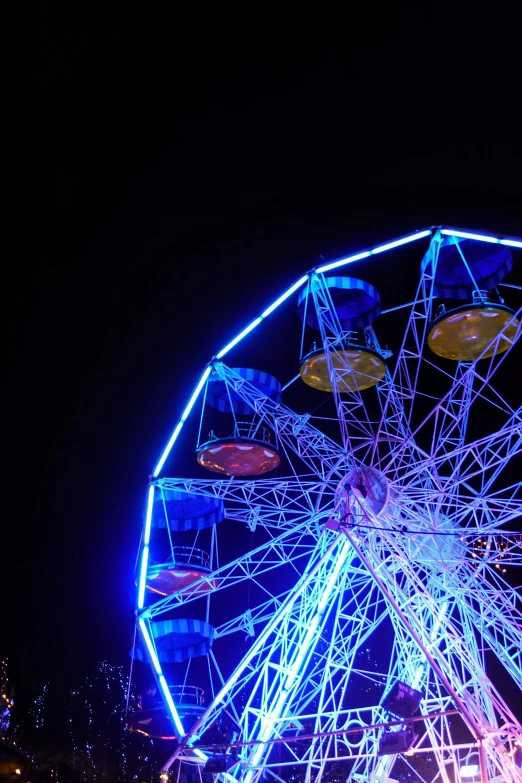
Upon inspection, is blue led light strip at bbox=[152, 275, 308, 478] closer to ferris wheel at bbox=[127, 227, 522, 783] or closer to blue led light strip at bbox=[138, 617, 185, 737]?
ferris wheel at bbox=[127, 227, 522, 783]

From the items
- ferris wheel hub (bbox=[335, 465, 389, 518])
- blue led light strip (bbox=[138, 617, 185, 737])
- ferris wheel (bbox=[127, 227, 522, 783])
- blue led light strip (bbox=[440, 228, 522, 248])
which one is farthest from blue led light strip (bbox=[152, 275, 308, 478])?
ferris wheel hub (bbox=[335, 465, 389, 518])

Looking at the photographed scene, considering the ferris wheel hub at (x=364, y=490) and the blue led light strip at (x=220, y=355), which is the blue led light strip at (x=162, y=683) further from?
the ferris wheel hub at (x=364, y=490)

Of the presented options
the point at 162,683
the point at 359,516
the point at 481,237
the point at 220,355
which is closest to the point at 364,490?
the point at 359,516

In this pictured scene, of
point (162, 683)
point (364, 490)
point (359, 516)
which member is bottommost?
point (162, 683)

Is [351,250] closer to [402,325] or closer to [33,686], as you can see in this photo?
[402,325]

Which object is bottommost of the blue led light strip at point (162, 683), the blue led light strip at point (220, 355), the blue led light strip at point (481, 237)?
the blue led light strip at point (162, 683)

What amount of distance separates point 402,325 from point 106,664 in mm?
18831

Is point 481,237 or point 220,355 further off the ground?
point 481,237

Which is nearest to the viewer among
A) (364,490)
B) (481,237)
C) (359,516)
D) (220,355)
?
(481,237)

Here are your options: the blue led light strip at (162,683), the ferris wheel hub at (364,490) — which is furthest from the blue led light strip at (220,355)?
the ferris wheel hub at (364,490)

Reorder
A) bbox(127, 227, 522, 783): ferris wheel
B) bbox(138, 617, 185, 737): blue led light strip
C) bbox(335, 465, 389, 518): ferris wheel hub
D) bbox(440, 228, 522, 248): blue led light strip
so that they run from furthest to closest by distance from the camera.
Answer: bbox(138, 617, 185, 737): blue led light strip → bbox(335, 465, 389, 518): ferris wheel hub → bbox(127, 227, 522, 783): ferris wheel → bbox(440, 228, 522, 248): blue led light strip

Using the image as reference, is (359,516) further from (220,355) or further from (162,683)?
(162,683)

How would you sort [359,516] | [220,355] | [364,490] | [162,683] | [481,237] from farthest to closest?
[220,355] → [162,683] → [359,516] → [364,490] → [481,237]

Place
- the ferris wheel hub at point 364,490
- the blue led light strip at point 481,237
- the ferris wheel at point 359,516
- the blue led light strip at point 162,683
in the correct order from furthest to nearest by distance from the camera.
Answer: the blue led light strip at point 162,683 → the ferris wheel hub at point 364,490 → the ferris wheel at point 359,516 → the blue led light strip at point 481,237
